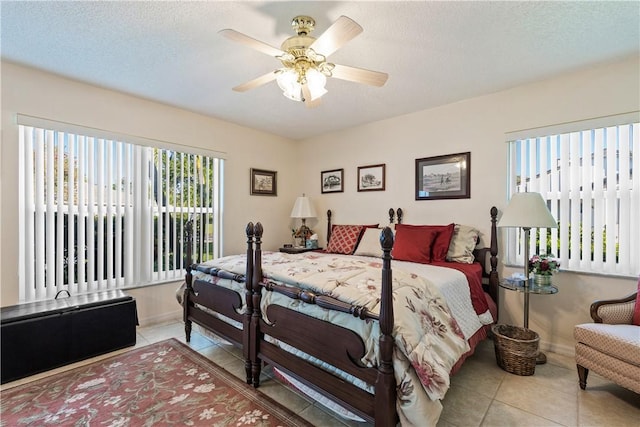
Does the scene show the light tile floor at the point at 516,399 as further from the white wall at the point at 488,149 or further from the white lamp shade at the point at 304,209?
the white lamp shade at the point at 304,209

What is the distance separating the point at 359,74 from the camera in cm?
194

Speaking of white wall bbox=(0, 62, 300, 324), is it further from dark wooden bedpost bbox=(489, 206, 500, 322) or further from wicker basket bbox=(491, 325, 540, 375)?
wicker basket bbox=(491, 325, 540, 375)

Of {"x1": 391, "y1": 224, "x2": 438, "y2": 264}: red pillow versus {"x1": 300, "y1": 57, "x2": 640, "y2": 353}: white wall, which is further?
{"x1": 391, "y1": 224, "x2": 438, "y2": 264}: red pillow

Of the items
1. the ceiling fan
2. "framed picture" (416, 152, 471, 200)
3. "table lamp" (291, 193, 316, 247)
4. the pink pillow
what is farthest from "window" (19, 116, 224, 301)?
the pink pillow

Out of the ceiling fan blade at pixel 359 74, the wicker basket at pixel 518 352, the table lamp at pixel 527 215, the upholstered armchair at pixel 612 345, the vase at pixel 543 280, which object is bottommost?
the wicker basket at pixel 518 352

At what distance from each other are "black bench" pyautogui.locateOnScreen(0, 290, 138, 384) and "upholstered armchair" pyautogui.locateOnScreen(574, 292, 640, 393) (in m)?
3.74

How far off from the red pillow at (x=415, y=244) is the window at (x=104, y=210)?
2408mm

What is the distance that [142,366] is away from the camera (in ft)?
7.79

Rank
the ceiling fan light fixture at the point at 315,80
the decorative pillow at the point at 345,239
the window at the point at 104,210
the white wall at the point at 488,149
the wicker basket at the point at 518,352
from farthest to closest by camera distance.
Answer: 1. the decorative pillow at the point at 345,239
2. the window at the point at 104,210
3. the white wall at the point at 488,149
4. the wicker basket at the point at 518,352
5. the ceiling fan light fixture at the point at 315,80

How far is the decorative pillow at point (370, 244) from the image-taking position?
3381 millimetres

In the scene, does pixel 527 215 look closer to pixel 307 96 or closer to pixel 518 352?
pixel 518 352

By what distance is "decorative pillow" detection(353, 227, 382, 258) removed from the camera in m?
3.38

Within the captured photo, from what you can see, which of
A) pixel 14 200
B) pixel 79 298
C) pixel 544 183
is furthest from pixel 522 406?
pixel 14 200

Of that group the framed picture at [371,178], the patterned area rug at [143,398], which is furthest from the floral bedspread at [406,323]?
the framed picture at [371,178]
